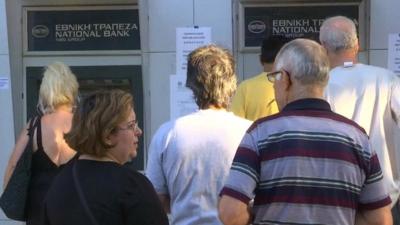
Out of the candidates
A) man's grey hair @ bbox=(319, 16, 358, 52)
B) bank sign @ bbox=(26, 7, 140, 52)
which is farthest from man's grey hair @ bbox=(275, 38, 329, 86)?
bank sign @ bbox=(26, 7, 140, 52)

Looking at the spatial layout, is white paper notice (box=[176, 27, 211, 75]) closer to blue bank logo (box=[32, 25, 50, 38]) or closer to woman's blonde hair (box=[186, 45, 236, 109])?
blue bank logo (box=[32, 25, 50, 38])

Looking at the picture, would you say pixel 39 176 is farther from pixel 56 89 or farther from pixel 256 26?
pixel 256 26

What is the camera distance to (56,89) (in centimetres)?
465

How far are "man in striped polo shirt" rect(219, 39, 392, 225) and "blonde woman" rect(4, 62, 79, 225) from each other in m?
2.05

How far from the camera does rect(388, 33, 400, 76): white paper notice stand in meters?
6.63

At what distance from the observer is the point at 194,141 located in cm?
329

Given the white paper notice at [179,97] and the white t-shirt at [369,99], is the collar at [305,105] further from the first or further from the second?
the white paper notice at [179,97]

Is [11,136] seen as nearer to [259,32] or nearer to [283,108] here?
[259,32]

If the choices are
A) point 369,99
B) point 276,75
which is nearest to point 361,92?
point 369,99

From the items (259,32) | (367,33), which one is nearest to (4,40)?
(259,32)

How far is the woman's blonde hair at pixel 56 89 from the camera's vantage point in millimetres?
4652

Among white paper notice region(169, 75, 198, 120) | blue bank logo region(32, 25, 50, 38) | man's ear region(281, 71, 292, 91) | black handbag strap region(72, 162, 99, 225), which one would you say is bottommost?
black handbag strap region(72, 162, 99, 225)

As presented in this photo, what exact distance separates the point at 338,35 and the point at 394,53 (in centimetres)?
279

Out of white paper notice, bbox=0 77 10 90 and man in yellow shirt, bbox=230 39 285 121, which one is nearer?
man in yellow shirt, bbox=230 39 285 121
